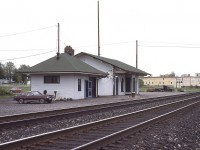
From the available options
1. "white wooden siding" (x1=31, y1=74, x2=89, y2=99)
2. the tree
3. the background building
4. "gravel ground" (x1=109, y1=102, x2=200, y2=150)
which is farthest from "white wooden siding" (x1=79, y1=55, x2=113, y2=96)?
the tree

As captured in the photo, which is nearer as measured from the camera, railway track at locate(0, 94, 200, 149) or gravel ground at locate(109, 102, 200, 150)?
railway track at locate(0, 94, 200, 149)

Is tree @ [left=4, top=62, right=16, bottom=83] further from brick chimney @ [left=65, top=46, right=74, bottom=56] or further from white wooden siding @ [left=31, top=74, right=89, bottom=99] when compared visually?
white wooden siding @ [left=31, top=74, right=89, bottom=99]

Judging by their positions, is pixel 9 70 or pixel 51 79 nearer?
pixel 51 79

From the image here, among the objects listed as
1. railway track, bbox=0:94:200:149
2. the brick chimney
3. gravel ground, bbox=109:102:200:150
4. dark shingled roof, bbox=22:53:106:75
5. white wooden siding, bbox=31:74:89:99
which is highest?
the brick chimney

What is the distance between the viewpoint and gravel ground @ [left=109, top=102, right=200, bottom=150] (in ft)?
32.9

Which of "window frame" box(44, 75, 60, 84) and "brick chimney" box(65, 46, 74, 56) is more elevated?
"brick chimney" box(65, 46, 74, 56)

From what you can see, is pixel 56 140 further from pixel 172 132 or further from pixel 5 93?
pixel 5 93

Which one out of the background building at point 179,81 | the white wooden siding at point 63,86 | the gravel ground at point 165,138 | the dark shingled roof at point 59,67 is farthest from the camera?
the background building at point 179,81

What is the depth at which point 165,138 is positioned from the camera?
11.5 m

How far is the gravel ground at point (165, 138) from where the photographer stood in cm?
1002

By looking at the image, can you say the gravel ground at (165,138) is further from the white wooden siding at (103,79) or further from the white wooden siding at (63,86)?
the white wooden siding at (103,79)

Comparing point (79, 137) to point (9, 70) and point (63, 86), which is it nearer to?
point (63, 86)

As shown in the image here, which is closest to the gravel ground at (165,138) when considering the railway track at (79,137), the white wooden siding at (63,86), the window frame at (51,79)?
the railway track at (79,137)

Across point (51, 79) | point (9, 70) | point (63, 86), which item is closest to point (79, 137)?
point (63, 86)
